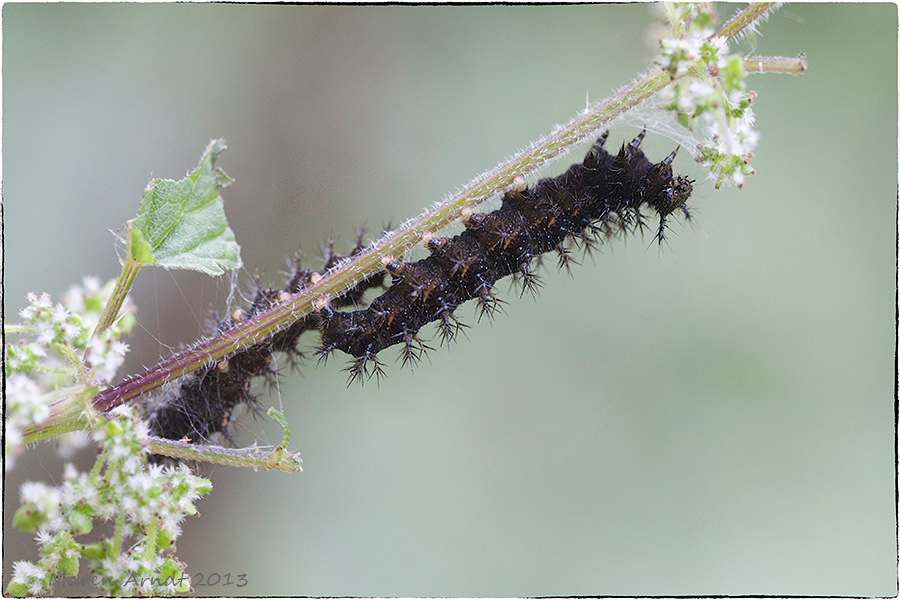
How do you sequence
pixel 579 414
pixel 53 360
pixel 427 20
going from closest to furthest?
pixel 53 360 < pixel 579 414 < pixel 427 20

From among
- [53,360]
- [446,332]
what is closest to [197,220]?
[53,360]

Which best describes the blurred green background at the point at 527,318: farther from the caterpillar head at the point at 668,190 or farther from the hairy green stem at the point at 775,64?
the hairy green stem at the point at 775,64

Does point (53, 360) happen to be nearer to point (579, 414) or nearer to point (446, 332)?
point (446, 332)

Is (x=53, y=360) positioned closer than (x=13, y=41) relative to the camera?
Yes

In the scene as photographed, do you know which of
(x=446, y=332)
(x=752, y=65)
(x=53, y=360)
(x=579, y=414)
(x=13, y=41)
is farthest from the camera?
(x=579, y=414)

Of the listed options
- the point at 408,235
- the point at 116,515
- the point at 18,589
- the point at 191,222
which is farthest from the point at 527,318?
the point at 18,589

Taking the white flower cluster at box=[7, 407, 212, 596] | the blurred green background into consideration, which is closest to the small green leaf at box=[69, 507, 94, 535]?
the white flower cluster at box=[7, 407, 212, 596]

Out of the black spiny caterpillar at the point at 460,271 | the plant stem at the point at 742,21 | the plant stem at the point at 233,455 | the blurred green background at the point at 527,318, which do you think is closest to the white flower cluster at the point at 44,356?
the plant stem at the point at 233,455
